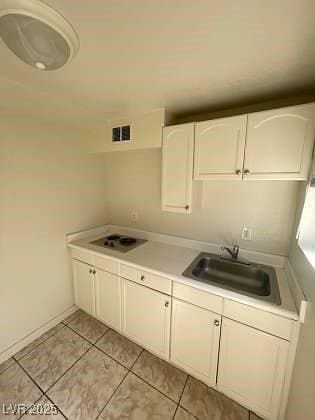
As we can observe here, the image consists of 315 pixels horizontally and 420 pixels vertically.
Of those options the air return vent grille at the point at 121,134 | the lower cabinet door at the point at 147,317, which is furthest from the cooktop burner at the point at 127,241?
the air return vent grille at the point at 121,134

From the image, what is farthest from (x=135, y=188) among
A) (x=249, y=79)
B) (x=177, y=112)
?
(x=249, y=79)

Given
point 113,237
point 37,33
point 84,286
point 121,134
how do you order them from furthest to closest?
point 113,237 → point 84,286 → point 121,134 → point 37,33

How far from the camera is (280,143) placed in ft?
3.93

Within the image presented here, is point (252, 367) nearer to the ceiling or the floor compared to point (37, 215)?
nearer to the floor

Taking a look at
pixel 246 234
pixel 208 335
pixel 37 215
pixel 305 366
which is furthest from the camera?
pixel 37 215

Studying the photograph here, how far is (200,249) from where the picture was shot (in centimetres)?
187

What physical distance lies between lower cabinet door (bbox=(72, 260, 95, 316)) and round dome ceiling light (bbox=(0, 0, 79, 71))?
1.74m

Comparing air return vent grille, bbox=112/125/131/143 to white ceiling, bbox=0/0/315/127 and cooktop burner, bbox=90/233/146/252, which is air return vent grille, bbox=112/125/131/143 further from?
cooktop burner, bbox=90/233/146/252

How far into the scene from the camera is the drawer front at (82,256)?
1.91 metres

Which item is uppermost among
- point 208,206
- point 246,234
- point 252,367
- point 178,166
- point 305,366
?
point 178,166

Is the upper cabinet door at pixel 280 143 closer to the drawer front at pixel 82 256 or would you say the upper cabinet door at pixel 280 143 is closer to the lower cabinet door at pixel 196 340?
the lower cabinet door at pixel 196 340

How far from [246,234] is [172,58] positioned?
1.46 m

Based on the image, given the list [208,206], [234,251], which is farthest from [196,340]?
[208,206]

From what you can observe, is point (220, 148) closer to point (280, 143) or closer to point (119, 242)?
point (280, 143)
